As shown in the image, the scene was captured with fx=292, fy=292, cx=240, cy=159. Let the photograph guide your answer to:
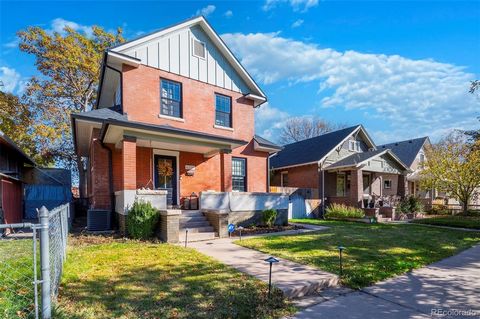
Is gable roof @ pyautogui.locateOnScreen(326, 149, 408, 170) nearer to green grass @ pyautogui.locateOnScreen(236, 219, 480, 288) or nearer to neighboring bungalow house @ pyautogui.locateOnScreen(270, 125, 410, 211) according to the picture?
neighboring bungalow house @ pyautogui.locateOnScreen(270, 125, 410, 211)

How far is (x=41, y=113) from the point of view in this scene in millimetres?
23344

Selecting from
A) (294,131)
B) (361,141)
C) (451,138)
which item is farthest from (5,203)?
(294,131)

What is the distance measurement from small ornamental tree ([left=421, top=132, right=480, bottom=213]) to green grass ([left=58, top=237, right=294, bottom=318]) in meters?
19.3

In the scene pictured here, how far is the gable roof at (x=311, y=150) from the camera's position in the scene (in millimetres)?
23039

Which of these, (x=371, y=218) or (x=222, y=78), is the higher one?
(x=222, y=78)

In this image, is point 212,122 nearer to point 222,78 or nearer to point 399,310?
point 222,78

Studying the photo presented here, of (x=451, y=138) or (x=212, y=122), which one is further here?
(x=451, y=138)

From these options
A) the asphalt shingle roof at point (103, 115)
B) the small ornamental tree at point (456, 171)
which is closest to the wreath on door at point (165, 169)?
the asphalt shingle roof at point (103, 115)

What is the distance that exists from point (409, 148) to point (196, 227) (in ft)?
95.1

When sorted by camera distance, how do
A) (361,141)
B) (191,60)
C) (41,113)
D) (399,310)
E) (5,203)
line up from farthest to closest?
1. (361,141)
2. (41,113)
3. (191,60)
4. (5,203)
5. (399,310)

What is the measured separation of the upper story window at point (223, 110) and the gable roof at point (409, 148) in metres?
22.5

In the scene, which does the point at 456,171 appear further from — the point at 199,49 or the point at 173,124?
the point at 173,124

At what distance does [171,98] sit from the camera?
13578 mm

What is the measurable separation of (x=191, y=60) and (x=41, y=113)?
16.4 metres
